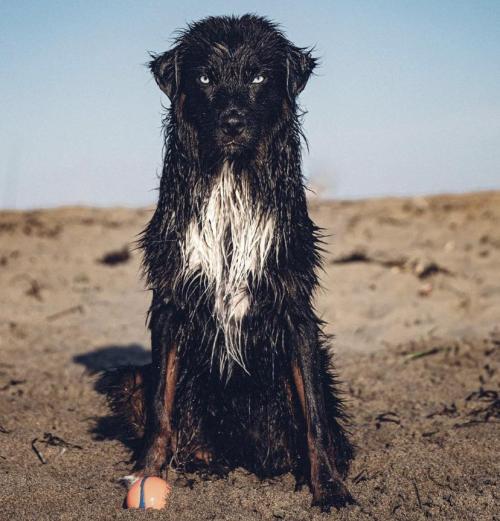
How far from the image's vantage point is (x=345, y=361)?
6.15m

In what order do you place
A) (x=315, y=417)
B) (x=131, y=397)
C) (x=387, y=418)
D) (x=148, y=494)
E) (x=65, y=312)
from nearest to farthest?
(x=148, y=494) < (x=315, y=417) < (x=131, y=397) < (x=387, y=418) < (x=65, y=312)

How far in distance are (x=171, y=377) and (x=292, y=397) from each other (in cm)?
62

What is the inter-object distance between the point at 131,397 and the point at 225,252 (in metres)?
1.01

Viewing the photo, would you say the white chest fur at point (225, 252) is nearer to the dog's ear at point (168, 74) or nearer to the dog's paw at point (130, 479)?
the dog's ear at point (168, 74)

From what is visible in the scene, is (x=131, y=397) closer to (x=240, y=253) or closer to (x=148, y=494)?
(x=148, y=494)

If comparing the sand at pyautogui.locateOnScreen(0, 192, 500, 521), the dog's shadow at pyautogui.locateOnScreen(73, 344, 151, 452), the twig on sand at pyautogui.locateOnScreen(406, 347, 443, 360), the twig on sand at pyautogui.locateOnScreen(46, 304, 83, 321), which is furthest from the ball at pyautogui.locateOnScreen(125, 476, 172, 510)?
the twig on sand at pyautogui.locateOnScreen(46, 304, 83, 321)

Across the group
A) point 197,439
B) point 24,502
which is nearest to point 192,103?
point 197,439

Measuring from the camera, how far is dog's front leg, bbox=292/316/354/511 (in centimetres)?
332

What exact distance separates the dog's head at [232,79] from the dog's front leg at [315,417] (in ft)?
3.29

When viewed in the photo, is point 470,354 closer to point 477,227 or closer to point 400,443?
point 400,443

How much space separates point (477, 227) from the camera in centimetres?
1117

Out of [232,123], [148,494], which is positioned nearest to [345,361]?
[148,494]

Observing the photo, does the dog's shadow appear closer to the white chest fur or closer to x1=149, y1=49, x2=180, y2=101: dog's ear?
the white chest fur

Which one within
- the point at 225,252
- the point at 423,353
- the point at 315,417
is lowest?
the point at 423,353
